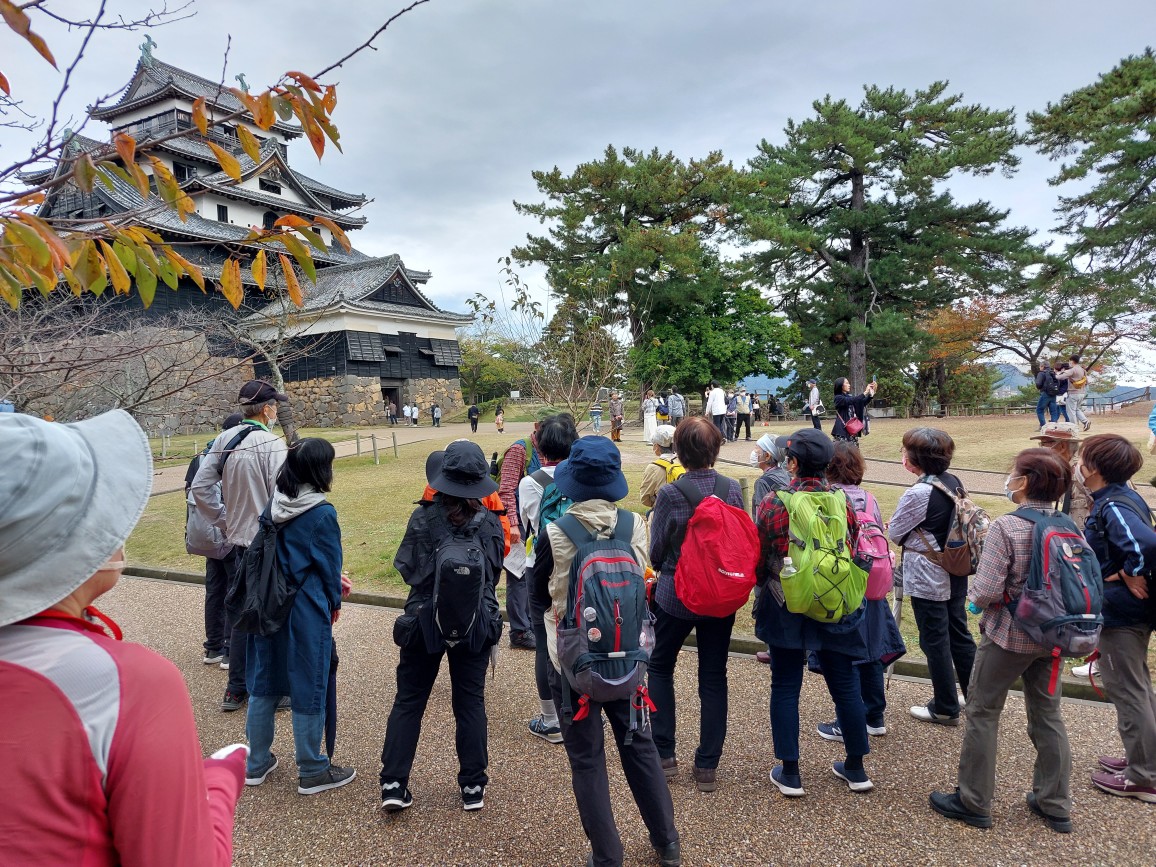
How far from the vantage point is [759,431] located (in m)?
22.4

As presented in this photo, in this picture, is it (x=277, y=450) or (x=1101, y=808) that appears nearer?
(x=1101, y=808)

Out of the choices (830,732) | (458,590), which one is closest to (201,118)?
(458,590)

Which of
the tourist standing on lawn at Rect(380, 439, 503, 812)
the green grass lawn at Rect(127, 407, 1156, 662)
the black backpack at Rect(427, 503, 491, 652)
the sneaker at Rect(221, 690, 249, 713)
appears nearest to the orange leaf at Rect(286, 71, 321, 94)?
the tourist standing on lawn at Rect(380, 439, 503, 812)

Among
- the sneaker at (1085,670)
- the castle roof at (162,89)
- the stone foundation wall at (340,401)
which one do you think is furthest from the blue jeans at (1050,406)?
the castle roof at (162,89)

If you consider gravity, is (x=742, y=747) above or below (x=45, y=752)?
below

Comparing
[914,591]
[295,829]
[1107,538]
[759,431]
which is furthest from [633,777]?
[759,431]

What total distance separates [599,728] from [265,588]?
1.67 meters

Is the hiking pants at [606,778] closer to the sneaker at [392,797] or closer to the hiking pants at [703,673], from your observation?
the hiking pants at [703,673]

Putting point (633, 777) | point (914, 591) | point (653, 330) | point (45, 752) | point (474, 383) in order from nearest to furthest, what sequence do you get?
point (45, 752), point (633, 777), point (914, 591), point (653, 330), point (474, 383)

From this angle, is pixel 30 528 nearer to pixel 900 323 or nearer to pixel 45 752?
pixel 45 752

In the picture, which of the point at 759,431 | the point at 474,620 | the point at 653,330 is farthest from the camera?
the point at 653,330

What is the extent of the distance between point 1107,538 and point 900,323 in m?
21.8

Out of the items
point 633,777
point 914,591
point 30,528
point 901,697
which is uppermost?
point 30,528

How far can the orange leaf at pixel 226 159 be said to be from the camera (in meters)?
1.86
